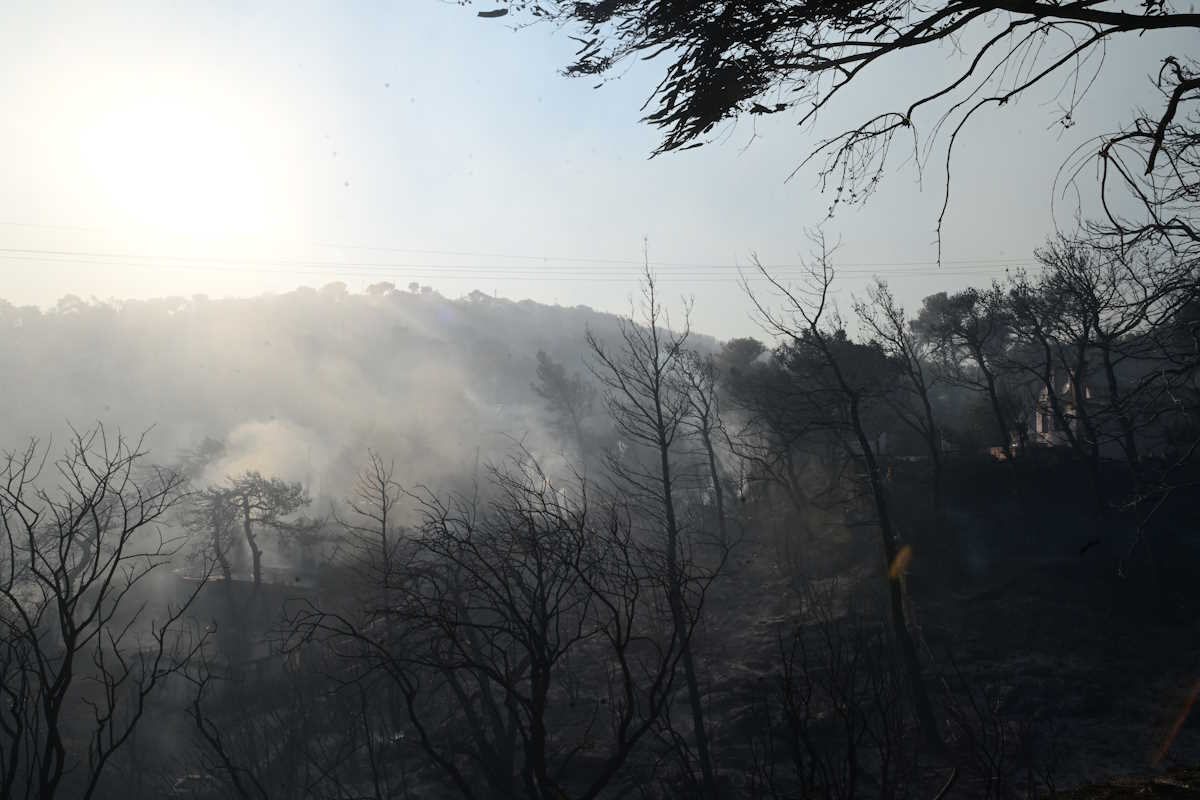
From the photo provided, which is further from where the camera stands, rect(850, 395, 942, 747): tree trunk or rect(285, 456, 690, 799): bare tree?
rect(850, 395, 942, 747): tree trunk

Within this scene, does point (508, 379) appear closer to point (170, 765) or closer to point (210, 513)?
point (210, 513)

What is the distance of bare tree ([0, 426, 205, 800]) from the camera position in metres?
4.66

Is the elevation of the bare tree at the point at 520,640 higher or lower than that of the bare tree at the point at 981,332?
lower

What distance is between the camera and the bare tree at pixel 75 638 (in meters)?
4.66

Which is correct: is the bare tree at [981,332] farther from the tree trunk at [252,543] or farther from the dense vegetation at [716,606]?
the tree trunk at [252,543]

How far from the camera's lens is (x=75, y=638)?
432cm

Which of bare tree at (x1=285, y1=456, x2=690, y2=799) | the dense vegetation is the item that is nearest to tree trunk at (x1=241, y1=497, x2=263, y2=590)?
the dense vegetation

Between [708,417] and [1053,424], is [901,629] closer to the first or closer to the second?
[708,417]

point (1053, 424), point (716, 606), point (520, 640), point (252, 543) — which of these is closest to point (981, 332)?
point (1053, 424)

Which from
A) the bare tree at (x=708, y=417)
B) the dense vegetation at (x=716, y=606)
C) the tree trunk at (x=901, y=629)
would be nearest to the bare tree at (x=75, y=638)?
the dense vegetation at (x=716, y=606)

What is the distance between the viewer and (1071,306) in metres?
18.3

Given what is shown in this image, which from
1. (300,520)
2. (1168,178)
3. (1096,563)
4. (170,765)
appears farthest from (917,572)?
(300,520)

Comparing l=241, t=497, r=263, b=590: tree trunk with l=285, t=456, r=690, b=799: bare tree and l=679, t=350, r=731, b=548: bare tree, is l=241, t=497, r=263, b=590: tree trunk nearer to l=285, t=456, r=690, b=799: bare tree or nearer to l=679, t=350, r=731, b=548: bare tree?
l=285, t=456, r=690, b=799: bare tree

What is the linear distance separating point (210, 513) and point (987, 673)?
35166 millimetres
